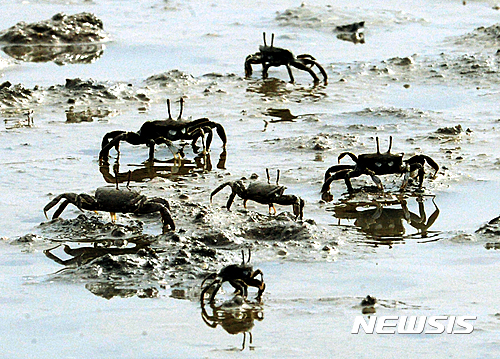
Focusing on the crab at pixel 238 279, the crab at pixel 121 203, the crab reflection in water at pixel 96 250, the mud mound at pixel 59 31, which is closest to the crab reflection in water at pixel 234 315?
the crab at pixel 238 279

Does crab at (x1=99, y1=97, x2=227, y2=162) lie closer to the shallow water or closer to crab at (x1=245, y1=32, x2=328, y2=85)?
the shallow water

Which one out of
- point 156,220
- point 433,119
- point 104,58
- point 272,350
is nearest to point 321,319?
point 272,350

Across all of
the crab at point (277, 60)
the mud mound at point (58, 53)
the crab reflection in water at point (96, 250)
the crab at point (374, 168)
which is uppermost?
the crab at point (277, 60)

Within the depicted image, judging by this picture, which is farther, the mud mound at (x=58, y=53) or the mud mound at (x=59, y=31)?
the mud mound at (x=59, y=31)

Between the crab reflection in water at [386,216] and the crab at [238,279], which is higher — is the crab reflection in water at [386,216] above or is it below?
below

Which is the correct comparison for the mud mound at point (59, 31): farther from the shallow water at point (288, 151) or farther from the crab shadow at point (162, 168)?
the crab shadow at point (162, 168)

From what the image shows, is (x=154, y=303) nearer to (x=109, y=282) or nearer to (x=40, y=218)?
(x=109, y=282)
